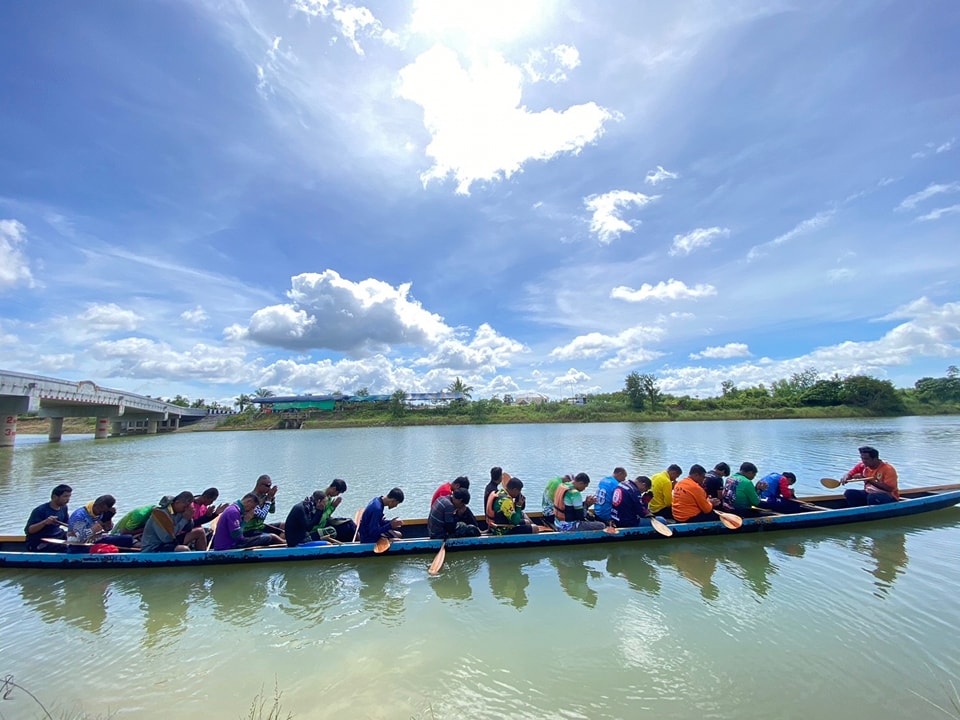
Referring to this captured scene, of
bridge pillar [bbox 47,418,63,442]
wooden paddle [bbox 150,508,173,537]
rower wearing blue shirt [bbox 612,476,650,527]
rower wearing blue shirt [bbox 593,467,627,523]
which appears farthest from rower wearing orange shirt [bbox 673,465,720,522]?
bridge pillar [bbox 47,418,63,442]

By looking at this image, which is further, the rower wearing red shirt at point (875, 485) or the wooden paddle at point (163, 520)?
the rower wearing red shirt at point (875, 485)

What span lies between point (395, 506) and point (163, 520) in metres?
4.57

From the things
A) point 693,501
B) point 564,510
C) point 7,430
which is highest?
point 7,430

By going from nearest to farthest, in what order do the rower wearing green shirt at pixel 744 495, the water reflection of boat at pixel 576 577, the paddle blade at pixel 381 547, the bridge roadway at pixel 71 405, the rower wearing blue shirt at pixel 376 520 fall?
the water reflection of boat at pixel 576 577 < the paddle blade at pixel 381 547 < the rower wearing blue shirt at pixel 376 520 < the rower wearing green shirt at pixel 744 495 < the bridge roadway at pixel 71 405

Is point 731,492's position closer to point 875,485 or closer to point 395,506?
point 875,485

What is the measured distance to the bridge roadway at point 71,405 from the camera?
3711 centimetres

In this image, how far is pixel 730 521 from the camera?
33.7 feet

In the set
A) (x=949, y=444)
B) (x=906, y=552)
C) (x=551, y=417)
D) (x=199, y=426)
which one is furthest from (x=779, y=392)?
(x=199, y=426)

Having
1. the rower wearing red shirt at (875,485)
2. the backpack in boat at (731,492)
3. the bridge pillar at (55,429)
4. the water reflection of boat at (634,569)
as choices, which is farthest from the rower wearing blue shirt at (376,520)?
the bridge pillar at (55,429)

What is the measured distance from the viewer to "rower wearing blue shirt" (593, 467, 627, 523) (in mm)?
10625

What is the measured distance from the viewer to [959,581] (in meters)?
7.93

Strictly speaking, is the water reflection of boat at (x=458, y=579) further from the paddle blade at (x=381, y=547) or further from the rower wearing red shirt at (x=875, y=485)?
the rower wearing red shirt at (x=875, y=485)

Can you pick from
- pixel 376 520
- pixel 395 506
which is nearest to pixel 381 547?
pixel 376 520

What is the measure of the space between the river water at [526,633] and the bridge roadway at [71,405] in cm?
3942
